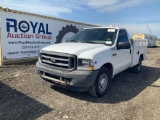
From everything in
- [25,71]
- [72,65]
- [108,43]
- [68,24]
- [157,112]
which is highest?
[68,24]

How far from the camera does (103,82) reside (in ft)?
18.6

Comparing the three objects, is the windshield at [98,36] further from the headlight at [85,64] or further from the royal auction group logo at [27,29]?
the royal auction group logo at [27,29]

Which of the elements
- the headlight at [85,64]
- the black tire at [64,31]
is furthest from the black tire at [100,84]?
the black tire at [64,31]

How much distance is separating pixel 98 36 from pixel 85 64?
1.92 metres

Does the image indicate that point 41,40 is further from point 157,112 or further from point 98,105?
point 157,112

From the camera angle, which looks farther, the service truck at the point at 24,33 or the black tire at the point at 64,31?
the black tire at the point at 64,31

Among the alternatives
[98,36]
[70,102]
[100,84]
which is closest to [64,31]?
[98,36]

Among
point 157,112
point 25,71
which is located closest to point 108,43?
point 157,112

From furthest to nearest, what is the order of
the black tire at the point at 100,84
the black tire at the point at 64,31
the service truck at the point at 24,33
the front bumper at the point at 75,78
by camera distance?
the black tire at the point at 64,31 < the service truck at the point at 24,33 < the black tire at the point at 100,84 < the front bumper at the point at 75,78

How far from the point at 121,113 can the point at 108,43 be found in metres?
2.42

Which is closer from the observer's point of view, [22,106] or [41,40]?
[22,106]

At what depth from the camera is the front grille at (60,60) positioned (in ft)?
16.4

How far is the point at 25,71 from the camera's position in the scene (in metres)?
8.22

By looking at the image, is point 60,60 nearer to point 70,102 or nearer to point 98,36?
point 70,102
